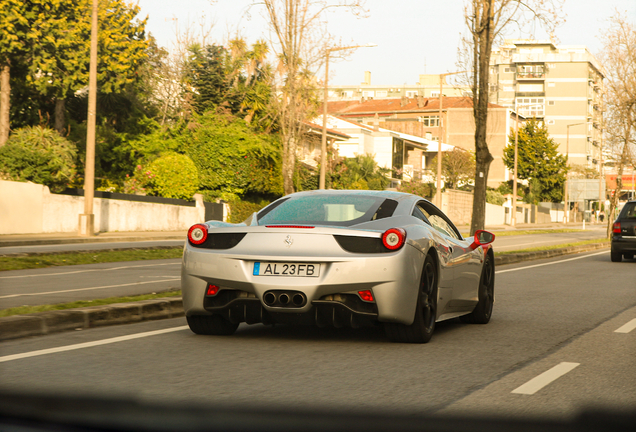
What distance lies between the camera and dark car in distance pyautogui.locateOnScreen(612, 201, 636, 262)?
21.5m

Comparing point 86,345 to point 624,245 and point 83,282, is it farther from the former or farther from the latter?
point 624,245

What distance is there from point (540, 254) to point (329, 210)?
58.6 feet

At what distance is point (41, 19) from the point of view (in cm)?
3133

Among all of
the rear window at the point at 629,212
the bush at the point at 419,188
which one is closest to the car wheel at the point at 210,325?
the rear window at the point at 629,212

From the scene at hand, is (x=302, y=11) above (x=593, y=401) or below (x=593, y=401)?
above

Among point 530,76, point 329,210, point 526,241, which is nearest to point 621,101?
point 526,241

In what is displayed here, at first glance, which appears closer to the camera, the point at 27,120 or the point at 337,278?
the point at 337,278

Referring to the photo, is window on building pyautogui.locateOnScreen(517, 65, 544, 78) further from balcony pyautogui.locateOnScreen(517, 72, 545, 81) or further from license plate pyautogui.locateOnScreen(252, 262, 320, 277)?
license plate pyautogui.locateOnScreen(252, 262, 320, 277)

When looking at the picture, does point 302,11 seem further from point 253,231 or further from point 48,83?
point 253,231

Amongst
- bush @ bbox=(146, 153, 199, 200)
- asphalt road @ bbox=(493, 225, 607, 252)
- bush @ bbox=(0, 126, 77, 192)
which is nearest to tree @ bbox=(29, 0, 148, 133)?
bush @ bbox=(0, 126, 77, 192)

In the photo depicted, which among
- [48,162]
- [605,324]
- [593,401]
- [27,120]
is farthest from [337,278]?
[27,120]

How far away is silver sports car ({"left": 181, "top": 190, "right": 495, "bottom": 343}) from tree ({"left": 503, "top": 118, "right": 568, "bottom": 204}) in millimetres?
81920

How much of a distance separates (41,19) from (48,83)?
8.42 ft

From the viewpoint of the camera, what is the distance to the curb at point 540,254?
2028 centimetres
